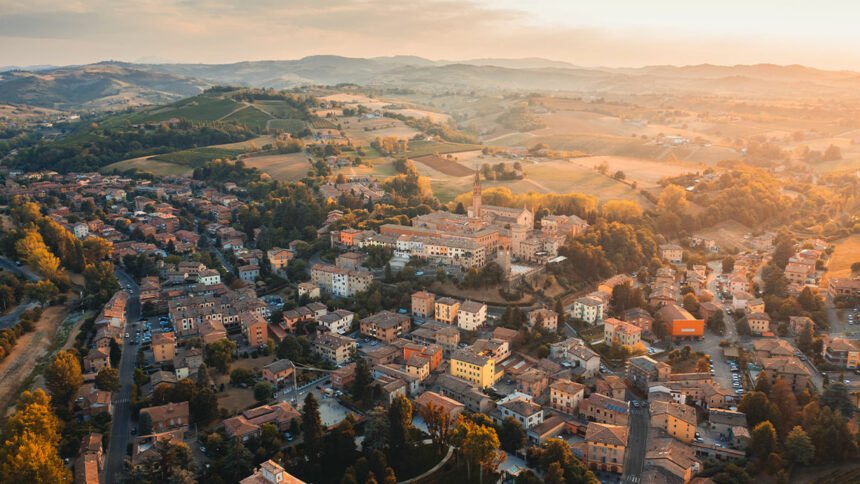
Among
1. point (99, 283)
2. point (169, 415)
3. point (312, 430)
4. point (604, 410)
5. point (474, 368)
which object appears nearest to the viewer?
point (312, 430)

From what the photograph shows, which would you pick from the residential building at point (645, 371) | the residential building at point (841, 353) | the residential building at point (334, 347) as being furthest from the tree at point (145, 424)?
the residential building at point (841, 353)

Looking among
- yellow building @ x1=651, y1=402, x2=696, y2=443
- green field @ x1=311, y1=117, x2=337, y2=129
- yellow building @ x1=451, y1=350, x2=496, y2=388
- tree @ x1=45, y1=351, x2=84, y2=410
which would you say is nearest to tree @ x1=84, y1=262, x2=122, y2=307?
tree @ x1=45, y1=351, x2=84, y2=410

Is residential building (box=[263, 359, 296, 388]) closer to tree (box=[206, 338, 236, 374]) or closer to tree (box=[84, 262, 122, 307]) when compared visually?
tree (box=[206, 338, 236, 374])

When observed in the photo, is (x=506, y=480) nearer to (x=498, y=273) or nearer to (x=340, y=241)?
(x=498, y=273)

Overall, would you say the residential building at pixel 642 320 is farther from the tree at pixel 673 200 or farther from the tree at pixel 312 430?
the tree at pixel 673 200

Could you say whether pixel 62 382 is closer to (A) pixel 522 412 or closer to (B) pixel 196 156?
(A) pixel 522 412

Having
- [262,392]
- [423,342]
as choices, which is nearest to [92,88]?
[423,342]
